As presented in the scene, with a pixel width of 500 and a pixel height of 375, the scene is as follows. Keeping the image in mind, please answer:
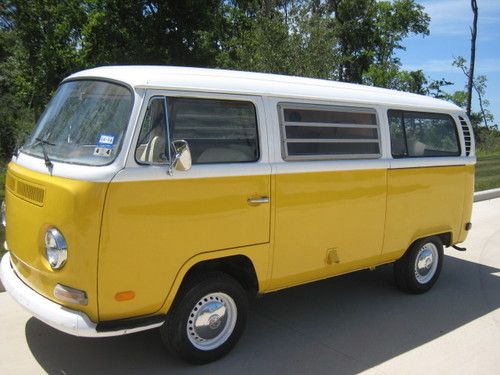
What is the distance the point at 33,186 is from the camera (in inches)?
142

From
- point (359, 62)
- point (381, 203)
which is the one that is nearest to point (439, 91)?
point (359, 62)

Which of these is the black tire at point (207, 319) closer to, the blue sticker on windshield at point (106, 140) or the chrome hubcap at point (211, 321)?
the chrome hubcap at point (211, 321)

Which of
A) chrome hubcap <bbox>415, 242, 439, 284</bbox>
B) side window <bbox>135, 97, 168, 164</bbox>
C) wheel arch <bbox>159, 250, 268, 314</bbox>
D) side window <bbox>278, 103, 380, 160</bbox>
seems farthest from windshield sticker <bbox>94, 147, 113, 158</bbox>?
chrome hubcap <bbox>415, 242, 439, 284</bbox>

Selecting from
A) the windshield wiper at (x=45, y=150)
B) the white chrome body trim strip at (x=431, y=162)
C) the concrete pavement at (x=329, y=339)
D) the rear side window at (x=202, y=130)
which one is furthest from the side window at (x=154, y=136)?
the white chrome body trim strip at (x=431, y=162)

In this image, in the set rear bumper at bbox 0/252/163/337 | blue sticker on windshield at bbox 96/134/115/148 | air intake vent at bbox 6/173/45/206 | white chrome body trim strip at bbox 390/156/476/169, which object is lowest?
rear bumper at bbox 0/252/163/337

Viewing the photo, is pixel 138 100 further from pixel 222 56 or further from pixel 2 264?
pixel 222 56

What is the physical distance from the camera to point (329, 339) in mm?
4492

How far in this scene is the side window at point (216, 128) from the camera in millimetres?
3619

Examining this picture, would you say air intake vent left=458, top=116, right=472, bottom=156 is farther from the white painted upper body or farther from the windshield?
the windshield

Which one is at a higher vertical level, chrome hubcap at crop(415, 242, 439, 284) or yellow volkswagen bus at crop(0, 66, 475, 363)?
yellow volkswagen bus at crop(0, 66, 475, 363)

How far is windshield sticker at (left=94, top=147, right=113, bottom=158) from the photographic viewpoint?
11.0 ft

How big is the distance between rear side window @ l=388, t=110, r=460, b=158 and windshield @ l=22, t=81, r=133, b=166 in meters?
2.79

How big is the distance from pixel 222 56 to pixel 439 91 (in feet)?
73.1

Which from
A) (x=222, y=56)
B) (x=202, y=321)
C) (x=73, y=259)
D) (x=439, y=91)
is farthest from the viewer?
→ (x=439, y=91)
